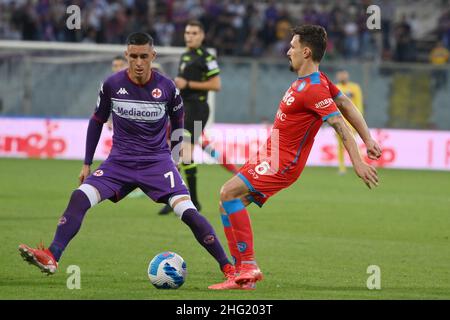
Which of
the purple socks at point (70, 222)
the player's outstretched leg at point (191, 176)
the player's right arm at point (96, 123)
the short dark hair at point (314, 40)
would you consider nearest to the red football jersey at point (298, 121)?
the short dark hair at point (314, 40)

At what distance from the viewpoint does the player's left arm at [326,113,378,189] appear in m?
7.34

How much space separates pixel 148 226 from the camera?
12.2 m

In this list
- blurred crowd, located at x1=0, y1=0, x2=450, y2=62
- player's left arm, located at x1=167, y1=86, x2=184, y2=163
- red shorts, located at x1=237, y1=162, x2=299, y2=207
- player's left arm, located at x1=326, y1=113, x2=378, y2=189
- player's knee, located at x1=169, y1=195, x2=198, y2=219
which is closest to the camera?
player's left arm, located at x1=326, y1=113, x2=378, y2=189

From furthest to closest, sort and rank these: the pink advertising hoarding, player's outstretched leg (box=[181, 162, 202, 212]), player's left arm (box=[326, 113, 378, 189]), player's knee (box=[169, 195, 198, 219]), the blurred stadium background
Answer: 1. the pink advertising hoarding
2. the blurred stadium background
3. player's outstretched leg (box=[181, 162, 202, 212])
4. player's knee (box=[169, 195, 198, 219])
5. player's left arm (box=[326, 113, 378, 189])

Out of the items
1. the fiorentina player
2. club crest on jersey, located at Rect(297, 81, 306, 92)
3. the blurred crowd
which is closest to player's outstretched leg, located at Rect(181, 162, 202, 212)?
Result: the fiorentina player

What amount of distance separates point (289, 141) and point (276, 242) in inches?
129

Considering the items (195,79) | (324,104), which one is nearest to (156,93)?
(324,104)

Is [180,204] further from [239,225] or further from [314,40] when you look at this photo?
[314,40]

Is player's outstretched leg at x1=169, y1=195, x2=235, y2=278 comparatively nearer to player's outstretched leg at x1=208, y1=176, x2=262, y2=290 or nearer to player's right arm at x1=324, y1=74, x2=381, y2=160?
player's outstretched leg at x1=208, y1=176, x2=262, y2=290

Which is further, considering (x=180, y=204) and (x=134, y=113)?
(x=134, y=113)

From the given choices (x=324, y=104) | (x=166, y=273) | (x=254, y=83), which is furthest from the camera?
(x=254, y=83)

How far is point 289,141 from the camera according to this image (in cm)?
800

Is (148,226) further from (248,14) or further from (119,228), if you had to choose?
(248,14)

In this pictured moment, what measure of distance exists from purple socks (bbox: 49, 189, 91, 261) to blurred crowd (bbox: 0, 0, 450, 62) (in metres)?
19.1
